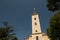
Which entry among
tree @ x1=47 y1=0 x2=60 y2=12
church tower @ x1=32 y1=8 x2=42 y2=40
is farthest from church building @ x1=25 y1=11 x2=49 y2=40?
tree @ x1=47 y1=0 x2=60 y2=12

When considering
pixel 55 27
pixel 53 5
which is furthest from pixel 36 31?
pixel 53 5

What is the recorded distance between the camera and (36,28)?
78.5 meters

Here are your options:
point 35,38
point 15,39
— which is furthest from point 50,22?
point 35,38

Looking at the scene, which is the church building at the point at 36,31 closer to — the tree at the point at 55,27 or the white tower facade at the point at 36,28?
the white tower facade at the point at 36,28

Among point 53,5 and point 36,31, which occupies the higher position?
point 53,5

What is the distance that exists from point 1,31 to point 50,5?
63.8 feet

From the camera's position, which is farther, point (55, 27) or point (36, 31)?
point (36, 31)

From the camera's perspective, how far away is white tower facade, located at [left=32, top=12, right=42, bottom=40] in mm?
77625

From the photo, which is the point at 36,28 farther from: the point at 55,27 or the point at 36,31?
the point at 55,27

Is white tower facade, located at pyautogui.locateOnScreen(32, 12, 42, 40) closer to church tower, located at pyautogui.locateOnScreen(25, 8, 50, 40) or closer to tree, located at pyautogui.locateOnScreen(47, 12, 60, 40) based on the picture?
church tower, located at pyautogui.locateOnScreen(25, 8, 50, 40)

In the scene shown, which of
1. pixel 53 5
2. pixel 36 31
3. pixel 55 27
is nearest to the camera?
pixel 53 5

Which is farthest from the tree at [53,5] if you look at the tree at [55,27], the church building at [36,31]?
the church building at [36,31]

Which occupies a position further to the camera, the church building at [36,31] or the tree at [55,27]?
the church building at [36,31]

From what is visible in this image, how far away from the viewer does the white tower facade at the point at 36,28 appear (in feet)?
255
